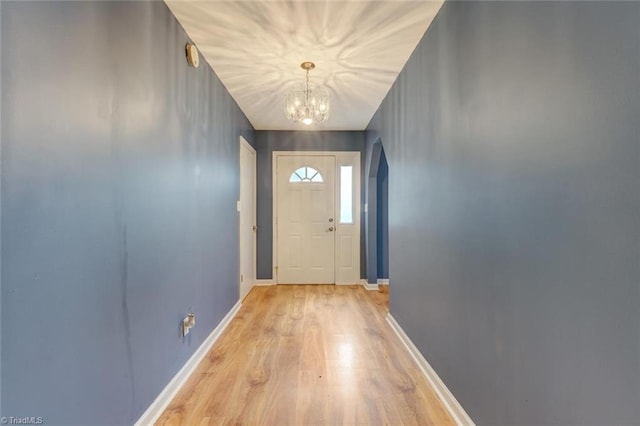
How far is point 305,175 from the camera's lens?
4449mm

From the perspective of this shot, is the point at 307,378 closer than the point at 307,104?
Yes

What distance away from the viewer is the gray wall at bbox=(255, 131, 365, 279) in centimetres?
440

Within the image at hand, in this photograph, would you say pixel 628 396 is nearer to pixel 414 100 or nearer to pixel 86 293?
pixel 86 293

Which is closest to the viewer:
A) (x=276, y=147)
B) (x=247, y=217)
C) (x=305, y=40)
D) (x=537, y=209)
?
(x=537, y=209)

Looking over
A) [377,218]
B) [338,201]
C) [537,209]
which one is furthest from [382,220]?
[537,209]

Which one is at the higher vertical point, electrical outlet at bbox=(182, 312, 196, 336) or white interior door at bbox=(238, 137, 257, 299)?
white interior door at bbox=(238, 137, 257, 299)

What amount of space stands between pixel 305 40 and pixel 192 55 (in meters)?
0.81

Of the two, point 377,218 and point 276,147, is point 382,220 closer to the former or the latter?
point 377,218

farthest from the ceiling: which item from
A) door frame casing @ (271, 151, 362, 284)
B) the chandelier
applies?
door frame casing @ (271, 151, 362, 284)

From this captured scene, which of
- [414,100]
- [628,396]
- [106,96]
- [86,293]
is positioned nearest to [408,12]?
[414,100]

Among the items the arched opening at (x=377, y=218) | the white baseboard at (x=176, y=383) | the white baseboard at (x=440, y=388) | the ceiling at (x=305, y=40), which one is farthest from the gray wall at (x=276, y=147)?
the white baseboard at (x=440, y=388)

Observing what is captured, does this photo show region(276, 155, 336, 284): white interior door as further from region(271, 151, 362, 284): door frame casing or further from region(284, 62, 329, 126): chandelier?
region(284, 62, 329, 126): chandelier

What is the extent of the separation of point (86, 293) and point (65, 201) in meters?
0.37

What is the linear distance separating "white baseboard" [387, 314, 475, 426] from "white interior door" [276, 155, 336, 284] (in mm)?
2154
